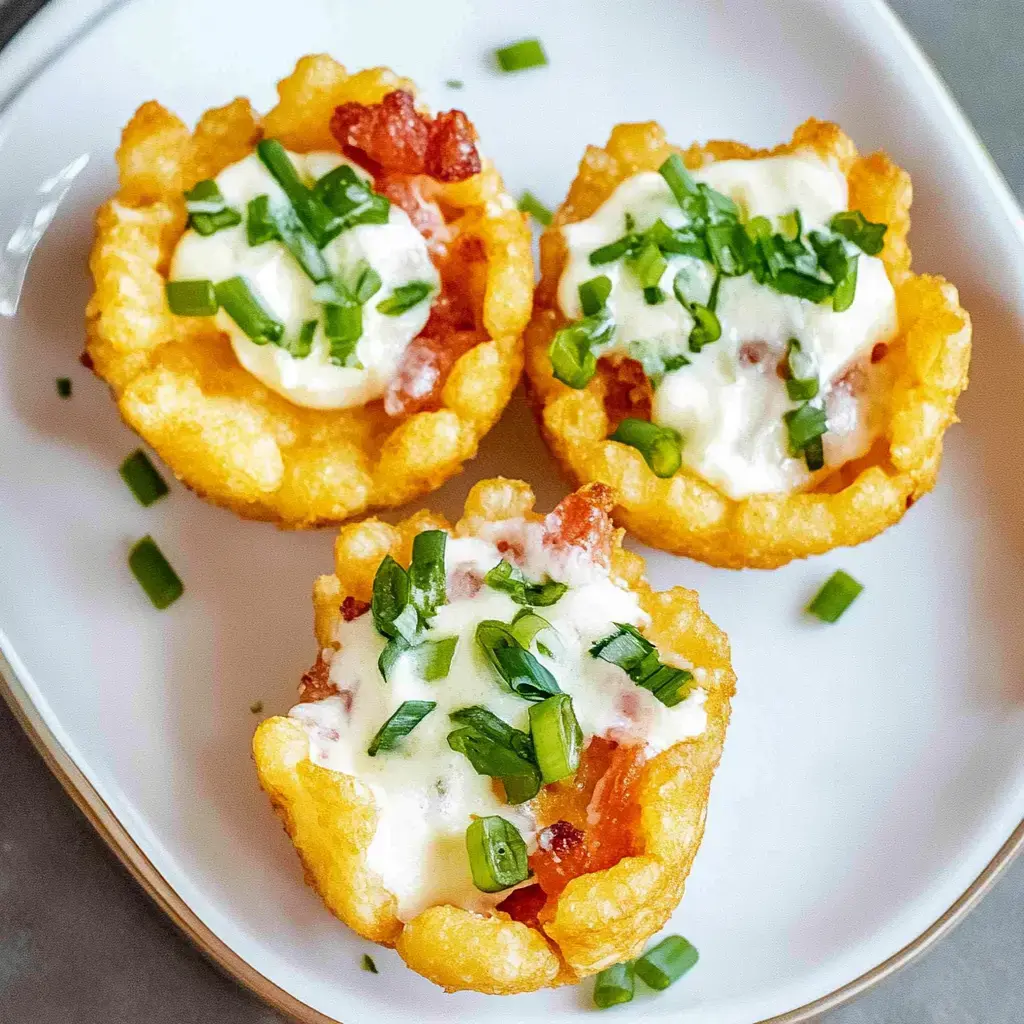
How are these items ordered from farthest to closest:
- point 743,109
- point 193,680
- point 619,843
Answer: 1. point 743,109
2. point 193,680
3. point 619,843

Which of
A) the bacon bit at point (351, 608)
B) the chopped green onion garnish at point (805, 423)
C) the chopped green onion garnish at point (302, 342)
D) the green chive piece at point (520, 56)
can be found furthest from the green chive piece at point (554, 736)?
the green chive piece at point (520, 56)

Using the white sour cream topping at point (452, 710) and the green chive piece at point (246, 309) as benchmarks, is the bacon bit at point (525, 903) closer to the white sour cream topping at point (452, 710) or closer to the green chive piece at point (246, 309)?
the white sour cream topping at point (452, 710)

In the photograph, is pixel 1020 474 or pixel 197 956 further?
pixel 1020 474

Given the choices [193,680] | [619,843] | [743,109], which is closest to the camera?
[619,843]

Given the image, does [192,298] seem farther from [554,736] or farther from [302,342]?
[554,736]

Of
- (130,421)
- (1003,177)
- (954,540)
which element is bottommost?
(954,540)

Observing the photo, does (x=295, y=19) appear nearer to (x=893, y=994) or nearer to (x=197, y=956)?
(x=197, y=956)

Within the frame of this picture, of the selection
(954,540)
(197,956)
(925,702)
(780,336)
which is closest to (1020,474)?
(954,540)
